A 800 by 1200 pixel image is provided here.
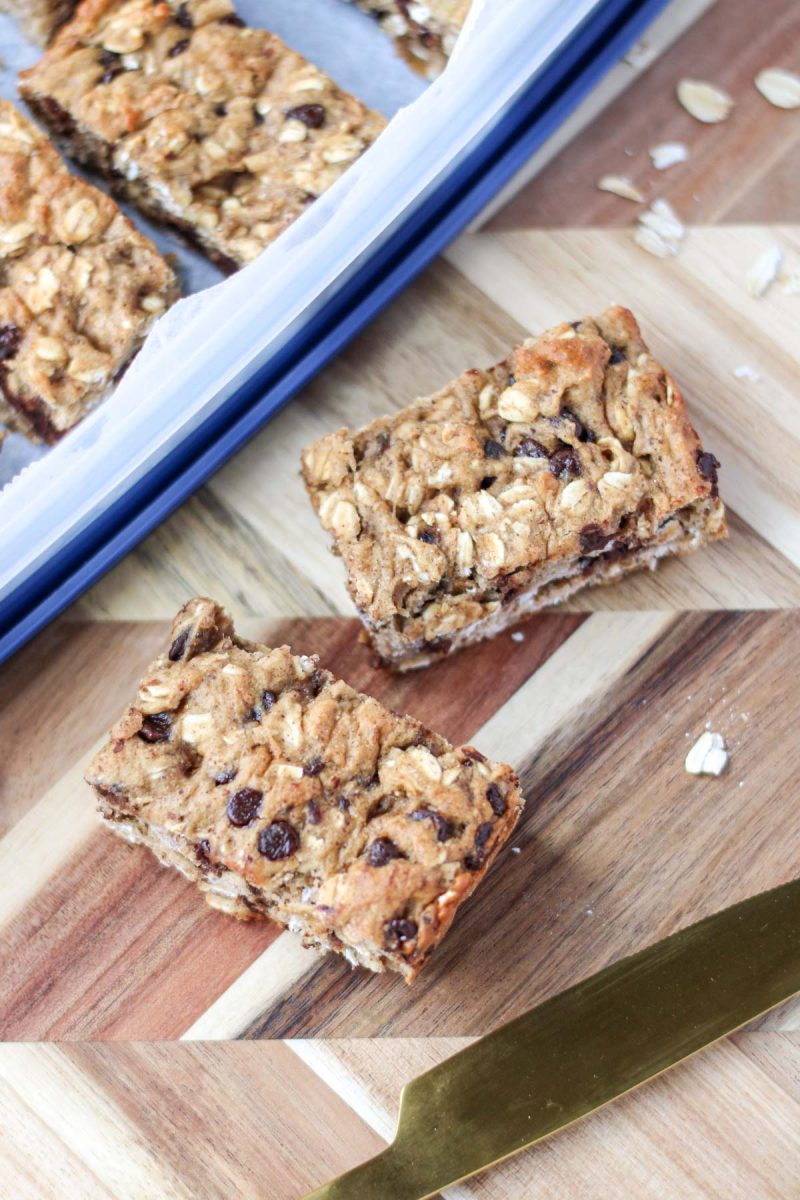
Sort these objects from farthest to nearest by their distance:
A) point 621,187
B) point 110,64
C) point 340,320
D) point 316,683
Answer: point 621,187 < point 110,64 < point 340,320 < point 316,683

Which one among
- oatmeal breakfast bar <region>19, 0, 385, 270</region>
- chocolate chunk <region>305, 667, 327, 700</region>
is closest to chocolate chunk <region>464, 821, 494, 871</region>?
chocolate chunk <region>305, 667, 327, 700</region>

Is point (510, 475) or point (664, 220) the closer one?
point (510, 475)

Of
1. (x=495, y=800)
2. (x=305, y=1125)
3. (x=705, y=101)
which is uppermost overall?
(x=705, y=101)

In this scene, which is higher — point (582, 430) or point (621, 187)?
point (621, 187)

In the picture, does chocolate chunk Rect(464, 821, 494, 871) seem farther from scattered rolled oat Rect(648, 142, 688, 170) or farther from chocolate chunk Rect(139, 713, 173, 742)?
scattered rolled oat Rect(648, 142, 688, 170)

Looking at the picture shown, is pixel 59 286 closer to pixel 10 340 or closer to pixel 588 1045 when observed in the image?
pixel 10 340

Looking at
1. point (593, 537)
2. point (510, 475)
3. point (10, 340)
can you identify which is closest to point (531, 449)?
point (510, 475)

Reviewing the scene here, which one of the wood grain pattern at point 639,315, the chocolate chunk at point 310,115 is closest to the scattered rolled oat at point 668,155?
the wood grain pattern at point 639,315
